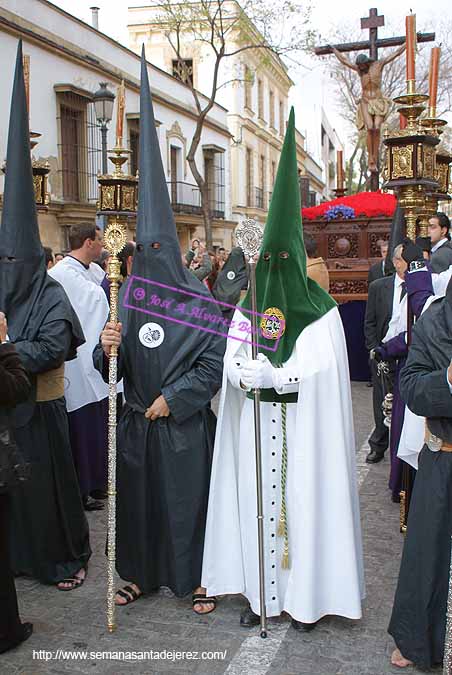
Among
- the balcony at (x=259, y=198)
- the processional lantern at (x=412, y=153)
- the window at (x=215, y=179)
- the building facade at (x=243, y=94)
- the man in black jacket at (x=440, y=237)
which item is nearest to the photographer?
the processional lantern at (x=412, y=153)

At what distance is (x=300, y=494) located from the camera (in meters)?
3.44

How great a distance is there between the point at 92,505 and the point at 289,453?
245 centimetres

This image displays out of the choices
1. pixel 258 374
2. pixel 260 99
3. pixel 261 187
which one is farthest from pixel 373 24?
pixel 260 99

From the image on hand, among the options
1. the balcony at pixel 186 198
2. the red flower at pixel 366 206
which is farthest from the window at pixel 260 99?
the red flower at pixel 366 206

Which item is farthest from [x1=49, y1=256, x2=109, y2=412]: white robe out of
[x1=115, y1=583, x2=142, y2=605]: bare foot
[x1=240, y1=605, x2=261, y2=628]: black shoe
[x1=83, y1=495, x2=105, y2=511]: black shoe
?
[x1=240, y1=605, x2=261, y2=628]: black shoe

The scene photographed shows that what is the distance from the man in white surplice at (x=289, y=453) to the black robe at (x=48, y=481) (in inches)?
38.2

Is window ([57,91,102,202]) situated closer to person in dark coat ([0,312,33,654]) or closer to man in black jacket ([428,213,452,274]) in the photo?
man in black jacket ([428,213,452,274])

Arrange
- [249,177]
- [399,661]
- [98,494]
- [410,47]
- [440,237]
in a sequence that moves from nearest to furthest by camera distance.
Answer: [399,661] → [410,47] → [98,494] → [440,237] → [249,177]

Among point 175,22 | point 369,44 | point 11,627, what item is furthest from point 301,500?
point 175,22

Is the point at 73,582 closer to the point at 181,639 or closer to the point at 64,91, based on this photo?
the point at 181,639

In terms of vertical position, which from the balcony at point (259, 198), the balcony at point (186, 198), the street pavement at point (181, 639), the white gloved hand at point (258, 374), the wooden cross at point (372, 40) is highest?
the wooden cross at point (372, 40)

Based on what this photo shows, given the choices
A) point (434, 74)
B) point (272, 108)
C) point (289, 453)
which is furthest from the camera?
point (272, 108)

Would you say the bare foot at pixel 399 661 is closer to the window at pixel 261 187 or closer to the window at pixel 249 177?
the window at pixel 249 177

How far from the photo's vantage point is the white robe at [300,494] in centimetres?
342
